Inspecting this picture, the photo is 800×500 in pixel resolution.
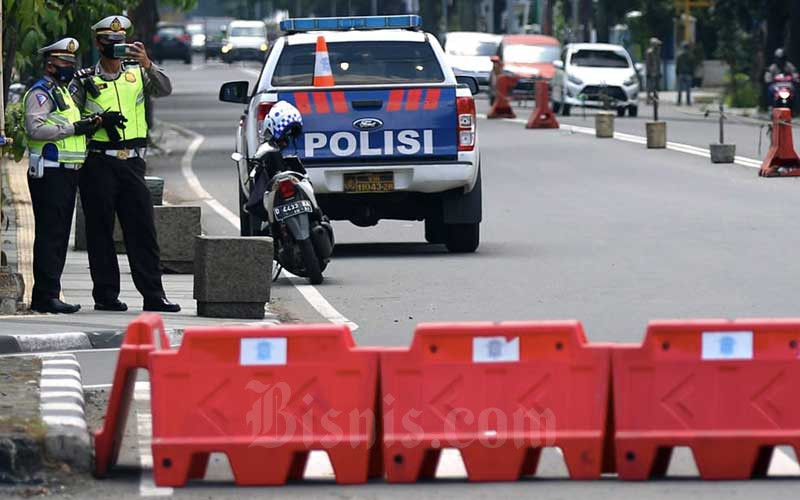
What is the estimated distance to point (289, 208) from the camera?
15680 millimetres

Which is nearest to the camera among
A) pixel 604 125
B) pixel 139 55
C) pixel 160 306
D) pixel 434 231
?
pixel 139 55

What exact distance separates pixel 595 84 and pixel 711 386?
1578 inches

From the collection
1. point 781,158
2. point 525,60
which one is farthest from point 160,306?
point 525,60

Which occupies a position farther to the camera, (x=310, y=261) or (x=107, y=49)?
(x=310, y=261)

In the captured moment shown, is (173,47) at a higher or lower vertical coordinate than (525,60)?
lower

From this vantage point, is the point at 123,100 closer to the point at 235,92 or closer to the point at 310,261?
the point at 310,261

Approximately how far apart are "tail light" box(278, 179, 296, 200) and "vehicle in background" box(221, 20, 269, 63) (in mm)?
79068

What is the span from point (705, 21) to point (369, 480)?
61.3 metres

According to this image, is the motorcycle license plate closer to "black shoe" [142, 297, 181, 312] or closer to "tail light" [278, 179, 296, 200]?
"tail light" [278, 179, 296, 200]

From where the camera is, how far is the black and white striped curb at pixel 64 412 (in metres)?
8.68

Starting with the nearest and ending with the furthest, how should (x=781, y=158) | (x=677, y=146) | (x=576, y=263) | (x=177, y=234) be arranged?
(x=177, y=234) → (x=576, y=263) → (x=781, y=158) → (x=677, y=146)

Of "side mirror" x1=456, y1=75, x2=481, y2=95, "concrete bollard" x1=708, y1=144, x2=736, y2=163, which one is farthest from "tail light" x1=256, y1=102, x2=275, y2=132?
"concrete bollard" x1=708, y1=144, x2=736, y2=163

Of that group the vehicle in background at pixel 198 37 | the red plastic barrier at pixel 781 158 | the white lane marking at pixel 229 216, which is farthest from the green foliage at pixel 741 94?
the vehicle in background at pixel 198 37

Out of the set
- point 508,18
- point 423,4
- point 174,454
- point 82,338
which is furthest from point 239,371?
point 423,4
